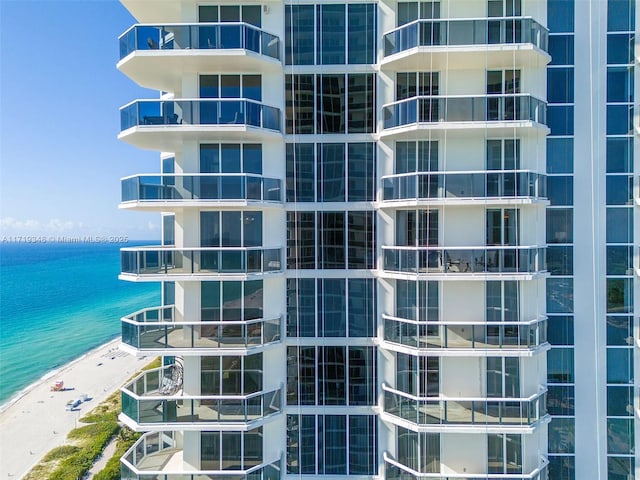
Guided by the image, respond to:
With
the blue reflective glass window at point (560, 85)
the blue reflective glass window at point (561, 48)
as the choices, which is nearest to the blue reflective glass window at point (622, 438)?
the blue reflective glass window at point (560, 85)

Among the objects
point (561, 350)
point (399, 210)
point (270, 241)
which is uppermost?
point (399, 210)

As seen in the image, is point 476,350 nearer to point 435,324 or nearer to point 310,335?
point 435,324

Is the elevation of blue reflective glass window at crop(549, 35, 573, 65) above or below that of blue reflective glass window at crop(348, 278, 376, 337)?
Answer: above

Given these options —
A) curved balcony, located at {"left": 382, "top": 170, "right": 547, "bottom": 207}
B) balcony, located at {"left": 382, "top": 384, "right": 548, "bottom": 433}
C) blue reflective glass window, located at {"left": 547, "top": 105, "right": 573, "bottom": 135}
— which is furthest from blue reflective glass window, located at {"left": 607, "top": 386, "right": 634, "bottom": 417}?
blue reflective glass window, located at {"left": 547, "top": 105, "right": 573, "bottom": 135}

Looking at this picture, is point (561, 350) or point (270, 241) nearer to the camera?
point (270, 241)

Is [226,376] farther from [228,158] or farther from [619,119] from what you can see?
[619,119]

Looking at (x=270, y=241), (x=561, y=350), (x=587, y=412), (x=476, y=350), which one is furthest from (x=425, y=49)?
(x=587, y=412)

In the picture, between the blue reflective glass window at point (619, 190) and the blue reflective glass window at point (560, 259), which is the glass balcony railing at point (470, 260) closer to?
the blue reflective glass window at point (560, 259)

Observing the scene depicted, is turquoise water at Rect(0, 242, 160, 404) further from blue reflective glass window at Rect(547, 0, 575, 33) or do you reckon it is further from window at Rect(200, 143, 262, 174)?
blue reflective glass window at Rect(547, 0, 575, 33)
